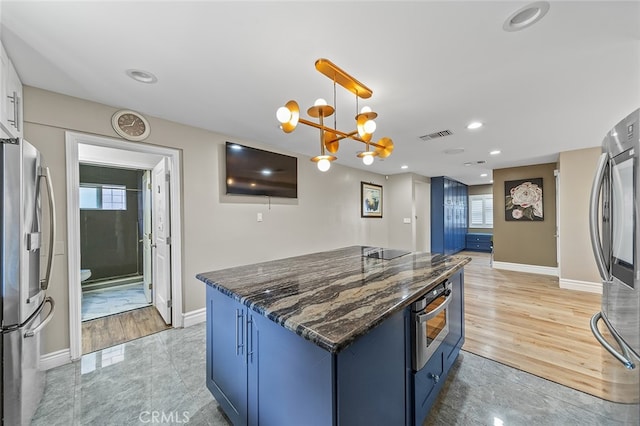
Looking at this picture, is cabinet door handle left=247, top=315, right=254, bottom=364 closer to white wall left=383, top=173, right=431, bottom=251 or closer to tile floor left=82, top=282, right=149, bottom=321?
tile floor left=82, top=282, right=149, bottom=321

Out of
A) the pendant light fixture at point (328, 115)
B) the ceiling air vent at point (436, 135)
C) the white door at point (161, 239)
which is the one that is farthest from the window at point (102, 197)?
the ceiling air vent at point (436, 135)

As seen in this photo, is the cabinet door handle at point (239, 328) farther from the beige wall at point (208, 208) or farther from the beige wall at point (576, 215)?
the beige wall at point (576, 215)

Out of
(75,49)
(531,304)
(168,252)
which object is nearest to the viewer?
(75,49)

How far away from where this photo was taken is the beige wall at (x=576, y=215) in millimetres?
3990

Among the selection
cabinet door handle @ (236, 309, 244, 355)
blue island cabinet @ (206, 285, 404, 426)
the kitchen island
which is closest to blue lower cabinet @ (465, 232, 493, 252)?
the kitchen island

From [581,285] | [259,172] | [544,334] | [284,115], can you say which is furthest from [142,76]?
[581,285]

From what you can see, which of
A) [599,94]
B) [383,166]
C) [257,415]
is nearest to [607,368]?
[257,415]

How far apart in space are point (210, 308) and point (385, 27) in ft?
6.65

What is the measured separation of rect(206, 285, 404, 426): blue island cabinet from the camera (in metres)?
0.92

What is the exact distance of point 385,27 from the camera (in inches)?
55.9

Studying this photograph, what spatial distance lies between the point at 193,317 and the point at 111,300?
6.45 ft

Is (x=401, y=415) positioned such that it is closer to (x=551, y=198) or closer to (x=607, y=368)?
(x=607, y=368)

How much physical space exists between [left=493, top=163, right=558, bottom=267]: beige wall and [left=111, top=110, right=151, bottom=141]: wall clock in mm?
6696

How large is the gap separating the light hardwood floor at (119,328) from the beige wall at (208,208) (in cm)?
37
